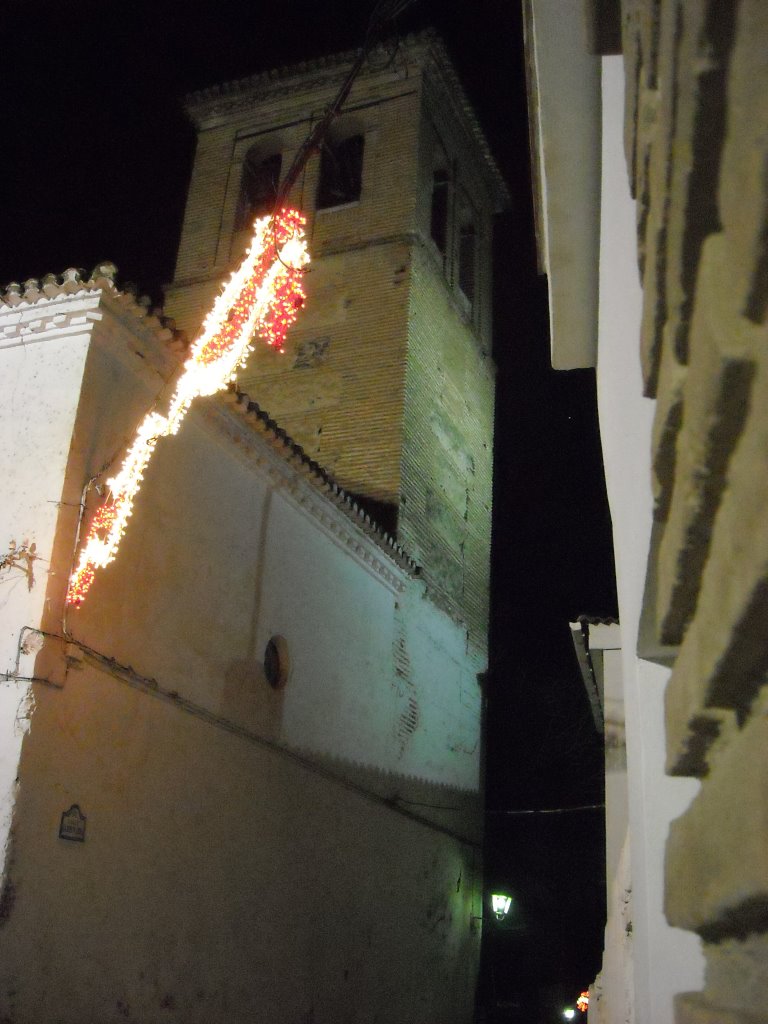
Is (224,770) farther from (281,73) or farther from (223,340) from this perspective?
(281,73)

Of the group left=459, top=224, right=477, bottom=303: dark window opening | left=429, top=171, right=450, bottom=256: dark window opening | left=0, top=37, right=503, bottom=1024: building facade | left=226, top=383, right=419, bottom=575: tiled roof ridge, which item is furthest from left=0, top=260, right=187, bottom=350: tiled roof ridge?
left=459, top=224, right=477, bottom=303: dark window opening

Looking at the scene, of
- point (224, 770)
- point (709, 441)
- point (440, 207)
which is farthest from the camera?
point (440, 207)

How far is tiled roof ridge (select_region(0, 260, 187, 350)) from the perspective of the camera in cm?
800

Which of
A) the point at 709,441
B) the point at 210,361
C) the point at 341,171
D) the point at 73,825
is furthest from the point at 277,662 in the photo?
the point at 341,171

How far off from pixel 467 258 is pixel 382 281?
480cm

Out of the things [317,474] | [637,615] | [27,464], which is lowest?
[637,615]

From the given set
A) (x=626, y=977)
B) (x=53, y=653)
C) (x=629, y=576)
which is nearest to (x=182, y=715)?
(x=53, y=653)

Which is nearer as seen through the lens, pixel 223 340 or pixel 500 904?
pixel 223 340

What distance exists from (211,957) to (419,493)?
29.2 ft

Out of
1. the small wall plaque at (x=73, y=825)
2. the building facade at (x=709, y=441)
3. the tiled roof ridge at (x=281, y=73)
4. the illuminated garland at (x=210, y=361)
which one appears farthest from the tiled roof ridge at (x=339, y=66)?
the building facade at (x=709, y=441)

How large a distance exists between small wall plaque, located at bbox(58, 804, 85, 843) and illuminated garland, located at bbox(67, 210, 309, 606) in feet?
5.54

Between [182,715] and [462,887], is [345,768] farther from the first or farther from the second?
[462,887]

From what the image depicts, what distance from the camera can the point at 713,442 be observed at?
3.27 ft

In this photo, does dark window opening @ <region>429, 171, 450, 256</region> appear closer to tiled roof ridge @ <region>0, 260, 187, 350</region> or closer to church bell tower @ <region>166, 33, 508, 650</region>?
church bell tower @ <region>166, 33, 508, 650</region>
